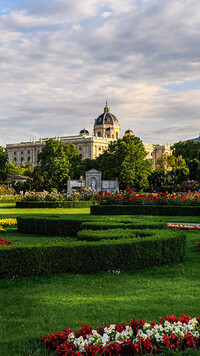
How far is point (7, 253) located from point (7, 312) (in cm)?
174

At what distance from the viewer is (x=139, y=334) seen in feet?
12.3

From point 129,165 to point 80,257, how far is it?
Answer: 3761 centimetres

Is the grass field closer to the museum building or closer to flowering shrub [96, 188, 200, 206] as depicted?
flowering shrub [96, 188, 200, 206]

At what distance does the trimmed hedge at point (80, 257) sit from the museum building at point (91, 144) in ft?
336

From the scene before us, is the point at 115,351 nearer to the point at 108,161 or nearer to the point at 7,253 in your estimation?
the point at 7,253

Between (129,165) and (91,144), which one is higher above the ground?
(91,144)

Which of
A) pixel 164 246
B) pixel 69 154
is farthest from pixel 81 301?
pixel 69 154

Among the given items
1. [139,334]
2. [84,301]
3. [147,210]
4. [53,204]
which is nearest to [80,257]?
[84,301]

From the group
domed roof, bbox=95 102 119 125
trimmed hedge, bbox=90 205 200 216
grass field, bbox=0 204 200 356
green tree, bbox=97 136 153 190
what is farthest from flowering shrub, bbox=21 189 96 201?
domed roof, bbox=95 102 119 125

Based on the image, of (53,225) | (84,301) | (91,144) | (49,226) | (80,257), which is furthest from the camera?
(91,144)

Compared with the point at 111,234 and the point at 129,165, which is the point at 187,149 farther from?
the point at 111,234

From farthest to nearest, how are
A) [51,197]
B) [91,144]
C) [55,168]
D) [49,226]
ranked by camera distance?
1. [91,144]
2. [55,168]
3. [51,197]
4. [49,226]

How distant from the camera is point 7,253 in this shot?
6.63 m

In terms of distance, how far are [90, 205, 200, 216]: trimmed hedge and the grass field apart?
39.3 feet
